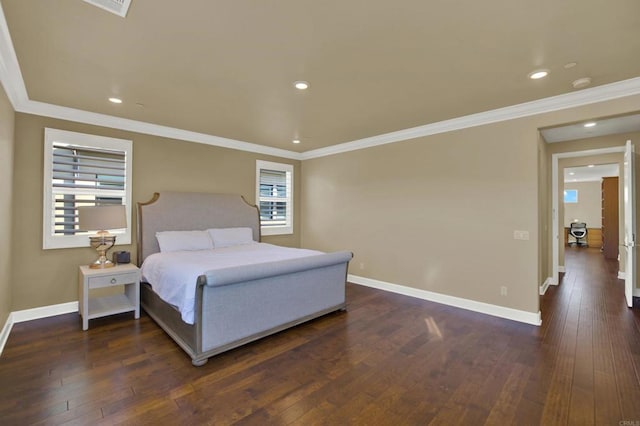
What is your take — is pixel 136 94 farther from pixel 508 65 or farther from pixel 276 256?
pixel 508 65

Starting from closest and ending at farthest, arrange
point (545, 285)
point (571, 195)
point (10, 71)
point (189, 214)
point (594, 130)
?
point (10, 71)
point (594, 130)
point (189, 214)
point (545, 285)
point (571, 195)

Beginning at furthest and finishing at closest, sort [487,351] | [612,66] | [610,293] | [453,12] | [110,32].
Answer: [610,293], [487,351], [612,66], [110,32], [453,12]

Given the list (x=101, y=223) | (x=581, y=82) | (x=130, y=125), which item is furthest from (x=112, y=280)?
(x=581, y=82)

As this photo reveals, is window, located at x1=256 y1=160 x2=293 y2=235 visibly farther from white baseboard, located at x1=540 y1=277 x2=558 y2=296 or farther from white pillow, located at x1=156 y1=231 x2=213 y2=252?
white baseboard, located at x1=540 y1=277 x2=558 y2=296

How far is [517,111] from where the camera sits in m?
3.44

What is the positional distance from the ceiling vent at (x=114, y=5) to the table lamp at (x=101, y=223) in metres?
2.35

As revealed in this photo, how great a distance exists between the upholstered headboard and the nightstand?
55 cm

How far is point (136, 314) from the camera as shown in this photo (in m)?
3.53

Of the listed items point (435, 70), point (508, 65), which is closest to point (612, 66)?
point (508, 65)

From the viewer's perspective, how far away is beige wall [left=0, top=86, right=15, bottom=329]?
8.71ft

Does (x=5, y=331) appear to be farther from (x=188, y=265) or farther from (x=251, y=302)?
(x=251, y=302)

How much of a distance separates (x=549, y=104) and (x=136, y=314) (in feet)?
17.7

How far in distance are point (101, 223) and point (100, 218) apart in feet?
0.20

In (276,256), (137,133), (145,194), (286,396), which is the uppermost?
(137,133)
